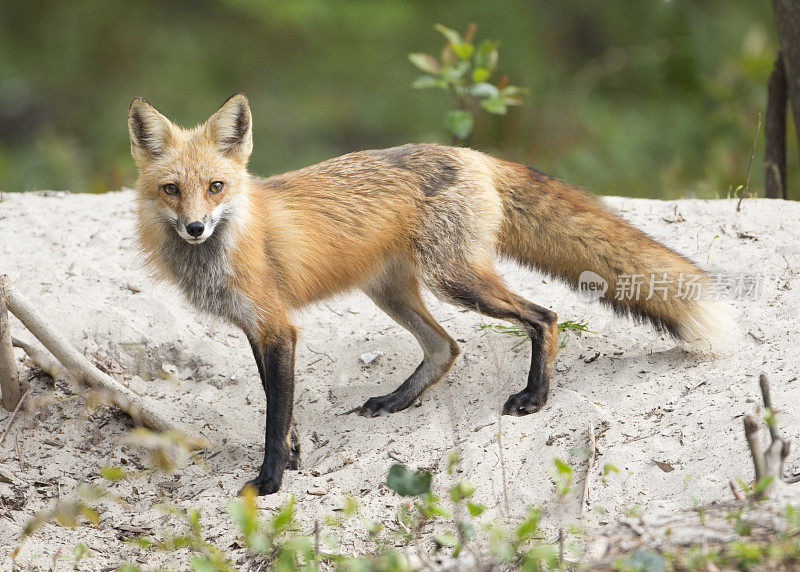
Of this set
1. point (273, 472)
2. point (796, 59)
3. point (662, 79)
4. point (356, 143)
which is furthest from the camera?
point (356, 143)

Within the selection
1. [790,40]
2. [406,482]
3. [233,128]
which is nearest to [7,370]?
[233,128]

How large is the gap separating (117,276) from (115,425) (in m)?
1.24

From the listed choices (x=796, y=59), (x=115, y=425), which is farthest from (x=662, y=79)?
(x=115, y=425)

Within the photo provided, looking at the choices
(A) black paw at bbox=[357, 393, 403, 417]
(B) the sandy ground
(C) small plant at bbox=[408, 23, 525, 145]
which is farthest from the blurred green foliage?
(A) black paw at bbox=[357, 393, 403, 417]

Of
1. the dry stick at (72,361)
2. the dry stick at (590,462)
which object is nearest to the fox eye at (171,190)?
the dry stick at (72,361)

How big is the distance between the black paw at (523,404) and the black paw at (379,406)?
0.72 m

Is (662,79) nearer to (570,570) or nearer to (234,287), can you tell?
(234,287)

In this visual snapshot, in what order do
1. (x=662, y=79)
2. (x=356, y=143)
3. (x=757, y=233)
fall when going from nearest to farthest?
1. (x=757, y=233)
2. (x=662, y=79)
3. (x=356, y=143)

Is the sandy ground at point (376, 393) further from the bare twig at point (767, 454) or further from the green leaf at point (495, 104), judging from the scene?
the green leaf at point (495, 104)

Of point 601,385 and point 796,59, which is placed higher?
point 796,59

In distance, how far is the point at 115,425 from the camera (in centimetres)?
471

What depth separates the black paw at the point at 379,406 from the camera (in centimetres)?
480

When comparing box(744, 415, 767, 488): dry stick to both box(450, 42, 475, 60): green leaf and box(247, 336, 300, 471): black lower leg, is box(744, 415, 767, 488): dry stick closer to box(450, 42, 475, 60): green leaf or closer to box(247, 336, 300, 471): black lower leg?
box(247, 336, 300, 471): black lower leg

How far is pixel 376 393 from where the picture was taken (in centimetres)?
505
